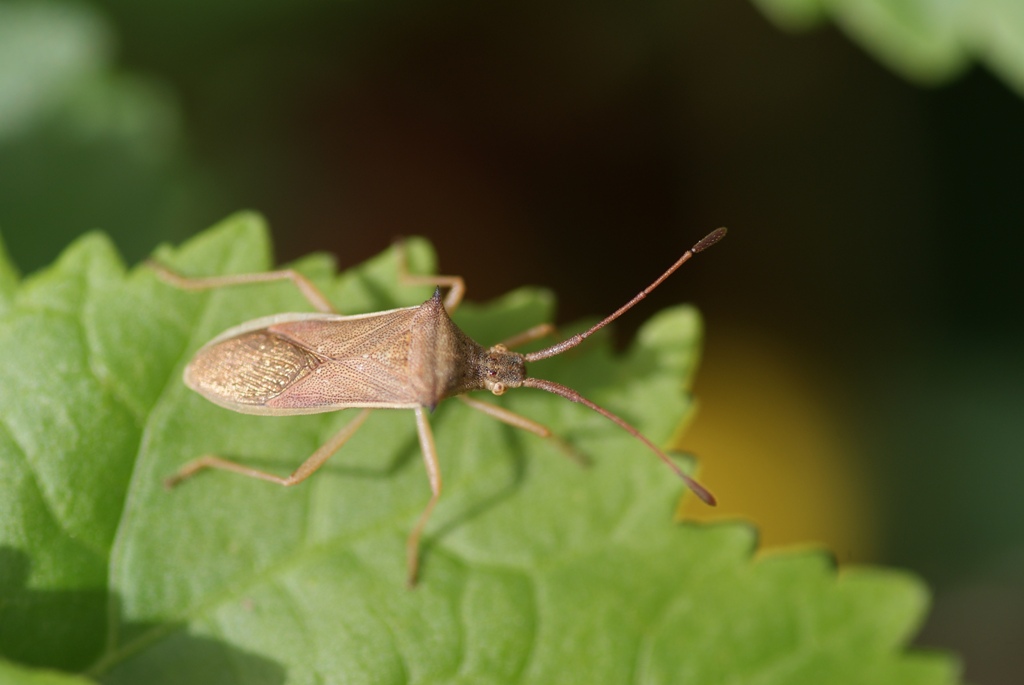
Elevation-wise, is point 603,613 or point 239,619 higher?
point 603,613

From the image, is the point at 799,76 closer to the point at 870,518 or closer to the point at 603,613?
the point at 870,518

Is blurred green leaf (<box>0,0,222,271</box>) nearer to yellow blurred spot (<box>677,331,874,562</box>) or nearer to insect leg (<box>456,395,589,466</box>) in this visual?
insect leg (<box>456,395,589,466</box>)

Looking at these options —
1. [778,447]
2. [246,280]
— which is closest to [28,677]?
[246,280]

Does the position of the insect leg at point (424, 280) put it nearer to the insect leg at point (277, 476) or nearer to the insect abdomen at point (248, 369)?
the insect abdomen at point (248, 369)

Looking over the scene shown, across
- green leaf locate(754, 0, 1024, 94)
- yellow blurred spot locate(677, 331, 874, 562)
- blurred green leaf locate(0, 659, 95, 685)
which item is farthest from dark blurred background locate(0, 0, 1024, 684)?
blurred green leaf locate(0, 659, 95, 685)

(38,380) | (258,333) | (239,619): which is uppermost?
(258,333)

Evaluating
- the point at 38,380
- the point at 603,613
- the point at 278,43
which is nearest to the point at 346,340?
the point at 38,380

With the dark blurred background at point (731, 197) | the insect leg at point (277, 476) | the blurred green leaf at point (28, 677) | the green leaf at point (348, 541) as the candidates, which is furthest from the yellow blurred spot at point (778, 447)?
the blurred green leaf at point (28, 677)

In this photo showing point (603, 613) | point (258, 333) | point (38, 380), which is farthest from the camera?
point (258, 333)

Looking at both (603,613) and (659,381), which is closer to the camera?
(603,613)
